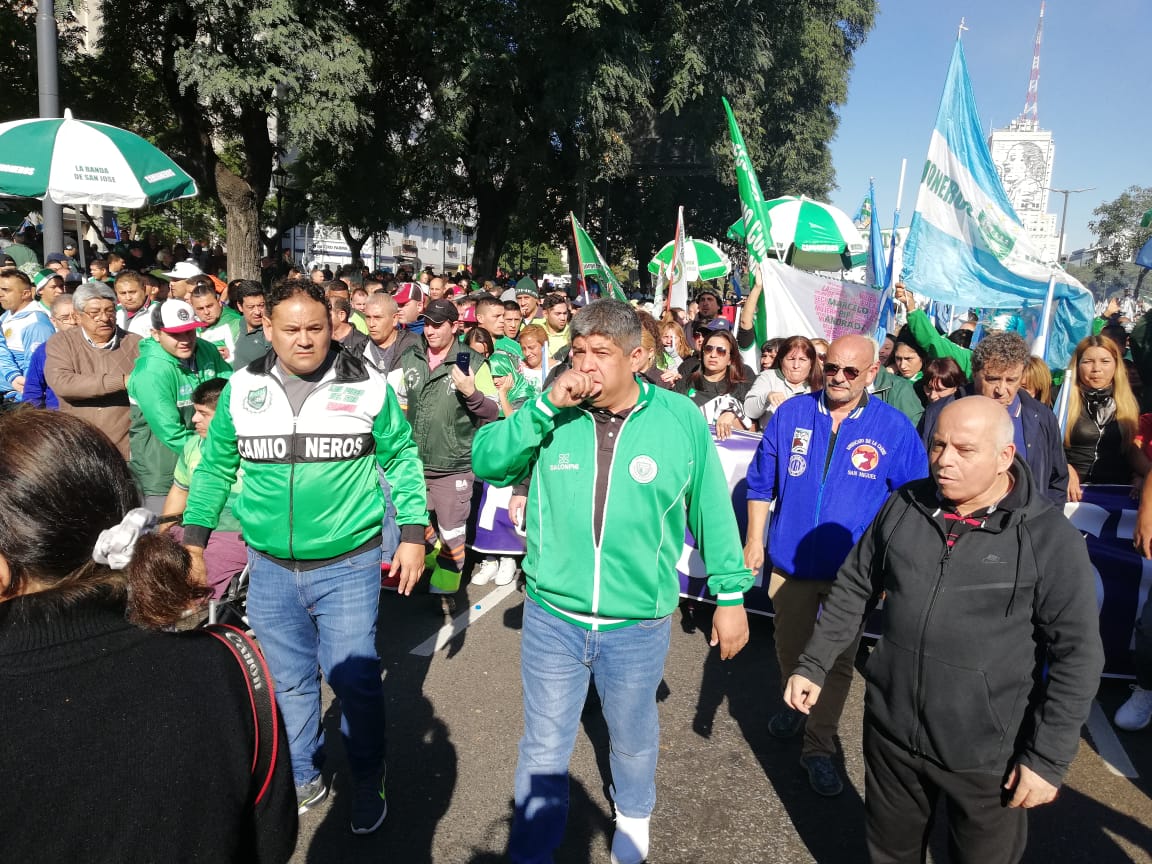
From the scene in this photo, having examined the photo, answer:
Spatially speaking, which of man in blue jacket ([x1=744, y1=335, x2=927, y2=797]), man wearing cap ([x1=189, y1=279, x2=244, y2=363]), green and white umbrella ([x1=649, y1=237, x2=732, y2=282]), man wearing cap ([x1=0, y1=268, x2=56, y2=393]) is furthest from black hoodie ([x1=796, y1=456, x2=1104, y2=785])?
green and white umbrella ([x1=649, y1=237, x2=732, y2=282])

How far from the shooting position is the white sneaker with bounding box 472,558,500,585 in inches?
245

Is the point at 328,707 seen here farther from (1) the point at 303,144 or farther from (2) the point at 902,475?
(1) the point at 303,144

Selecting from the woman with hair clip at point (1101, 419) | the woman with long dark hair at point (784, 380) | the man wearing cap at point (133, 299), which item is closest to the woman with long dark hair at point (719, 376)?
the woman with long dark hair at point (784, 380)

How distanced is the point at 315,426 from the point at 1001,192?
252 inches

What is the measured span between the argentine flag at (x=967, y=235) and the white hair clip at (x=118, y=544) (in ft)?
22.6

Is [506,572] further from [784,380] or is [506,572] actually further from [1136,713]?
[1136,713]

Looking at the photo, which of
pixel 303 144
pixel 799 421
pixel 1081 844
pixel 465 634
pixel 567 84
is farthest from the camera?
pixel 567 84

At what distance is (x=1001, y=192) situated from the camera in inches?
275

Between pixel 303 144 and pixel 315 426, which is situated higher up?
pixel 303 144

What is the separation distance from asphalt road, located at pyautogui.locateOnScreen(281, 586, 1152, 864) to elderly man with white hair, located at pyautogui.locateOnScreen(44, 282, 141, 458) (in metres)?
2.24

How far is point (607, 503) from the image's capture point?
2.71m

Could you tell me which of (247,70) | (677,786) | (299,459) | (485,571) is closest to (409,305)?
(485,571)

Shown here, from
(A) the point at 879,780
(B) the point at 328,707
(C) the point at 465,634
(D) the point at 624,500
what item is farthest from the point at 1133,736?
(B) the point at 328,707

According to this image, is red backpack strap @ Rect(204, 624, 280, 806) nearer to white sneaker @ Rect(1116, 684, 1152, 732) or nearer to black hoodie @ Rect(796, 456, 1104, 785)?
black hoodie @ Rect(796, 456, 1104, 785)
